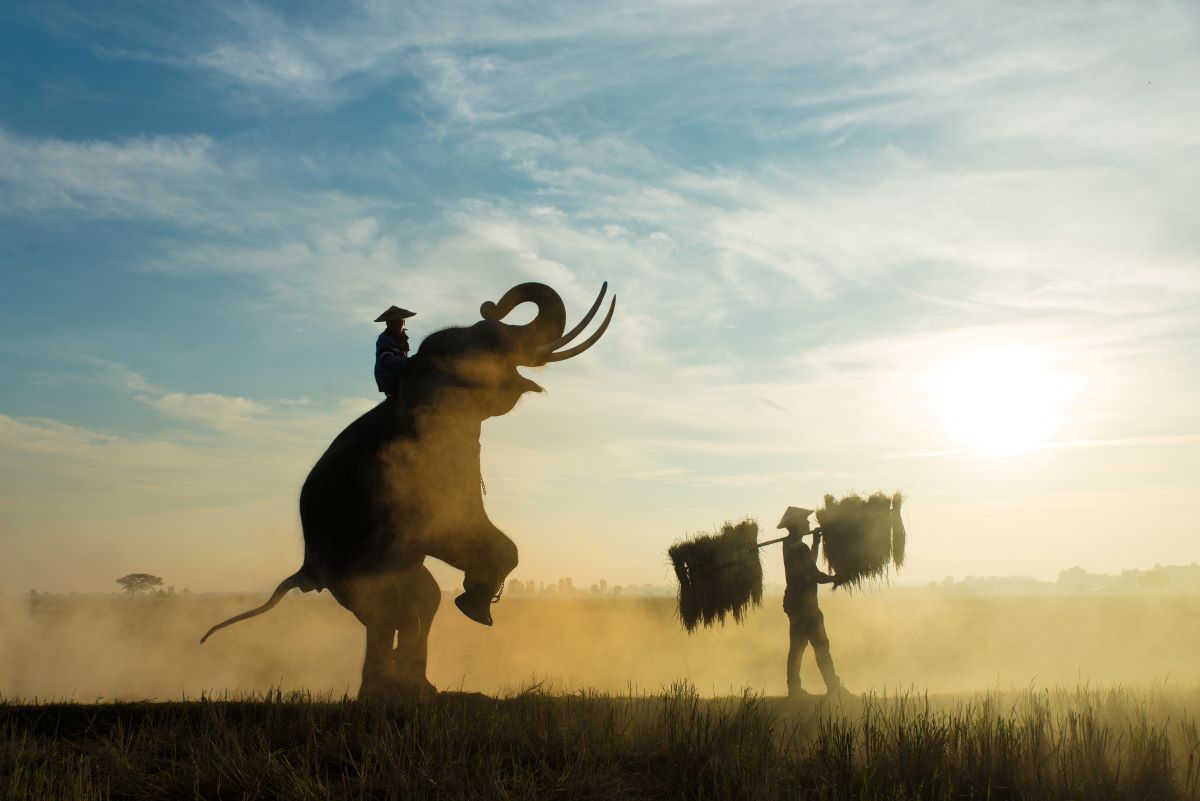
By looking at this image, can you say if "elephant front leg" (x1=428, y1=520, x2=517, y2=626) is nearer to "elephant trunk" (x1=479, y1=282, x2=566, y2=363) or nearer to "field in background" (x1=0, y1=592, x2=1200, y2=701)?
"elephant trunk" (x1=479, y1=282, x2=566, y2=363)

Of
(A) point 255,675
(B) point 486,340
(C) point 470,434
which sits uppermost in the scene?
(B) point 486,340

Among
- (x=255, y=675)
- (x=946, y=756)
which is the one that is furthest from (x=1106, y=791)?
(x=255, y=675)

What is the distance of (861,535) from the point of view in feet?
43.4

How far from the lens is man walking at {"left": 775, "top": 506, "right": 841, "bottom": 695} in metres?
12.5

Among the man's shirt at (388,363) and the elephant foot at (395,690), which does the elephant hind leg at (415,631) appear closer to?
the elephant foot at (395,690)

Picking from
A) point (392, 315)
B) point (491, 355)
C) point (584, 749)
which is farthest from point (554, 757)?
point (392, 315)

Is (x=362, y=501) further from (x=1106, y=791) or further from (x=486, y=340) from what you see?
(x=1106, y=791)

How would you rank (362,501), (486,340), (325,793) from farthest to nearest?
(486,340) < (362,501) < (325,793)

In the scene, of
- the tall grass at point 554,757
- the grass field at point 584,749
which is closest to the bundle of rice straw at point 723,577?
the grass field at point 584,749

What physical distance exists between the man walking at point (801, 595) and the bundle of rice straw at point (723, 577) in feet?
1.45

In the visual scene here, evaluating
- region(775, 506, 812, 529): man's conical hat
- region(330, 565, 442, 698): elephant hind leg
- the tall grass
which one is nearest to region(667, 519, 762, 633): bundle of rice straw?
region(775, 506, 812, 529): man's conical hat

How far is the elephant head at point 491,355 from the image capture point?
8.58m

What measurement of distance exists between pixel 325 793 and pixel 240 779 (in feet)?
1.94

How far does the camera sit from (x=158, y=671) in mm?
27844
